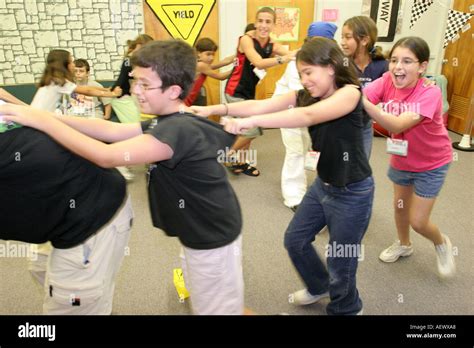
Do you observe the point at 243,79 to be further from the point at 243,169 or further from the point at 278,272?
the point at 278,272

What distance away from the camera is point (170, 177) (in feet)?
4.77

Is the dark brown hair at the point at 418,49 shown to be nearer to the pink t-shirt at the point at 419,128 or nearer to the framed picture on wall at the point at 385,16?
the pink t-shirt at the point at 419,128

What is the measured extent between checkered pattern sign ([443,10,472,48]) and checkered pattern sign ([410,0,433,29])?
578mm

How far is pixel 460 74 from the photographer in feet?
18.4

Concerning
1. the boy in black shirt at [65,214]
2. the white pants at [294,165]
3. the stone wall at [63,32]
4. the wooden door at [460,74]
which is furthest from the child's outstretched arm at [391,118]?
the stone wall at [63,32]

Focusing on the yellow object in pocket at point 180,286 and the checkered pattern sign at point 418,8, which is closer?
the yellow object in pocket at point 180,286

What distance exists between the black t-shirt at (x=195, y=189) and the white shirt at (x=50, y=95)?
2.05 m

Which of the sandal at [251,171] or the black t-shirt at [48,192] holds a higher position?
the black t-shirt at [48,192]

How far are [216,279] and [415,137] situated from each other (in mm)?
1452

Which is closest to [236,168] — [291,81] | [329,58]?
[291,81]

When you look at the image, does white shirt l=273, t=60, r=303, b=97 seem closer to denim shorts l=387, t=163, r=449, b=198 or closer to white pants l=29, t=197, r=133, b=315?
denim shorts l=387, t=163, r=449, b=198

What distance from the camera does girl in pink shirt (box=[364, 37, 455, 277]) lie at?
2.15m

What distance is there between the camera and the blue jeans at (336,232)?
1.81 metres

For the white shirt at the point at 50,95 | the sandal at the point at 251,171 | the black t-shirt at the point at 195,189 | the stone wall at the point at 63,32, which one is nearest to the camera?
the black t-shirt at the point at 195,189
